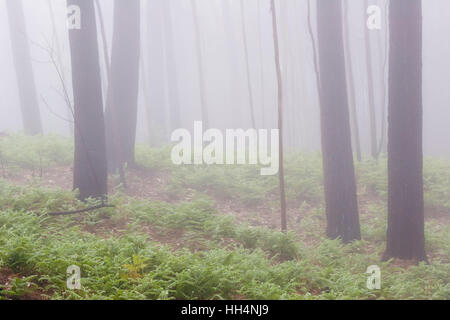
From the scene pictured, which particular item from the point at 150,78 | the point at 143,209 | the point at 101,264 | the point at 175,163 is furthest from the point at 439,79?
the point at 101,264

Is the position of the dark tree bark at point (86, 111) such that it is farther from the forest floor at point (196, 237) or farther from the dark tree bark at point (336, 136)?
the dark tree bark at point (336, 136)

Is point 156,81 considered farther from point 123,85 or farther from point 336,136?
point 336,136

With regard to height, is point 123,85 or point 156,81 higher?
point 156,81

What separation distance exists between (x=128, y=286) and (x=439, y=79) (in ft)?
168

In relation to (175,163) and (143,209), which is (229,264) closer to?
(143,209)

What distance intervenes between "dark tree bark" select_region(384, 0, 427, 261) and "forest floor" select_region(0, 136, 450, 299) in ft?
2.07

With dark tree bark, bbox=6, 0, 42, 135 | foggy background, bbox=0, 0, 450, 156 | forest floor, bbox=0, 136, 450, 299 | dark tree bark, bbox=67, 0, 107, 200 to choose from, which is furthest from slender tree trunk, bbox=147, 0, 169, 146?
foggy background, bbox=0, 0, 450, 156

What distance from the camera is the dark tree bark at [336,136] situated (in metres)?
9.48

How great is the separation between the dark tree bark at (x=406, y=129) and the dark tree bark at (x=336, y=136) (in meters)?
1.38

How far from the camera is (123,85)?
13.0m

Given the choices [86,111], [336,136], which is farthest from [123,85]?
[336,136]

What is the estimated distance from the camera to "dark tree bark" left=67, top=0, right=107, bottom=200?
9.05 meters

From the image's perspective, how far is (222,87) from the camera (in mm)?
48406

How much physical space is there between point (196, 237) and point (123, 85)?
676cm
